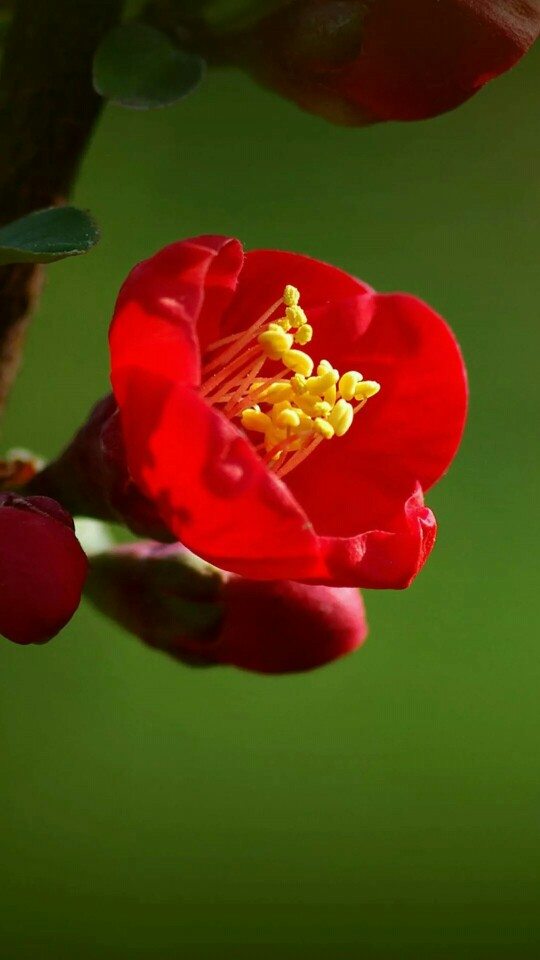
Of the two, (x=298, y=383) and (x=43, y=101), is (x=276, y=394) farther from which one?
(x=43, y=101)

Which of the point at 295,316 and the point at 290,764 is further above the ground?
the point at 295,316

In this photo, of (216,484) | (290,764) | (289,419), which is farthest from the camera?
(290,764)

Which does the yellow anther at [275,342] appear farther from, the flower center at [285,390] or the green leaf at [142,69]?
the green leaf at [142,69]

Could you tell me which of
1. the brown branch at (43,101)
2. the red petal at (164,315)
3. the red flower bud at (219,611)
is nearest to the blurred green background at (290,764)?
the red flower bud at (219,611)

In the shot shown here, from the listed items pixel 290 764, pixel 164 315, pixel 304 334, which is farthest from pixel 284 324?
pixel 290 764

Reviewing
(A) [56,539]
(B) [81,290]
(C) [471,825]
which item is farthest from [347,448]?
(B) [81,290]
